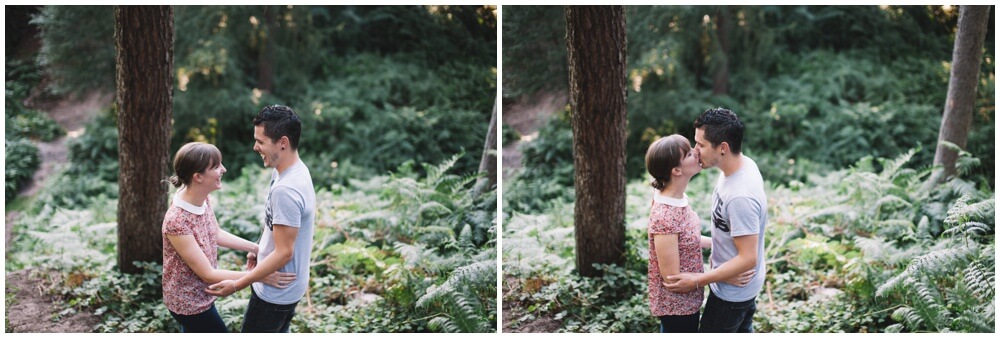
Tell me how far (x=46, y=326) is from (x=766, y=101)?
23.3 ft

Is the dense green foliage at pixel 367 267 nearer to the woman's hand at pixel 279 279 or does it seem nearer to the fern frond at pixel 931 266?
the woman's hand at pixel 279 279

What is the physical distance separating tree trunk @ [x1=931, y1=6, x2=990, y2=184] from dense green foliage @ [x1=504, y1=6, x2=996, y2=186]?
3.96ft

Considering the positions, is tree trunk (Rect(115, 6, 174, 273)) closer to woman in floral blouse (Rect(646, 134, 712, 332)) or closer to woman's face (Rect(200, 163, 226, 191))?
woman's face (Rect(200, 163, 226, 191))

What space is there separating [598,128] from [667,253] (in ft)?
3.79

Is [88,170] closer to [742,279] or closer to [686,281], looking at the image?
[686,281]

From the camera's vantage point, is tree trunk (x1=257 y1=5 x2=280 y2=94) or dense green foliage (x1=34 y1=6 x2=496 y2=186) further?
tree trunk (x1=257 y1=5 x2=280 y2=94)

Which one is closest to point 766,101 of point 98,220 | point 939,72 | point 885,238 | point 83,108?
point 939,72

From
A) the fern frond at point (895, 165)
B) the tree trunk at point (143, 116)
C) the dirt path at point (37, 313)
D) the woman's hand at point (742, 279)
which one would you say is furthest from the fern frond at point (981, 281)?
the dirt path at point (37, 313)

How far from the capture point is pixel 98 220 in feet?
18.3

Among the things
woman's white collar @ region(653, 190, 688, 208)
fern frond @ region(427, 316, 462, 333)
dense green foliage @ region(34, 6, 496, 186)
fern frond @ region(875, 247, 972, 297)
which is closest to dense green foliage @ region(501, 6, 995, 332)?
fern frond @ region(875, 247, 972, 297)

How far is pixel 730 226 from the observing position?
2861 millimetres

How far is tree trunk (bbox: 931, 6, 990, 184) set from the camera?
519cm

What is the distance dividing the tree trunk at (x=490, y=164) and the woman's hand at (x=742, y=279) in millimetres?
1852

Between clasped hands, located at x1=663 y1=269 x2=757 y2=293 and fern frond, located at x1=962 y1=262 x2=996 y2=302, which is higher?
clasped hands, located at x1=663 y1=269 x2=757 y2=293
